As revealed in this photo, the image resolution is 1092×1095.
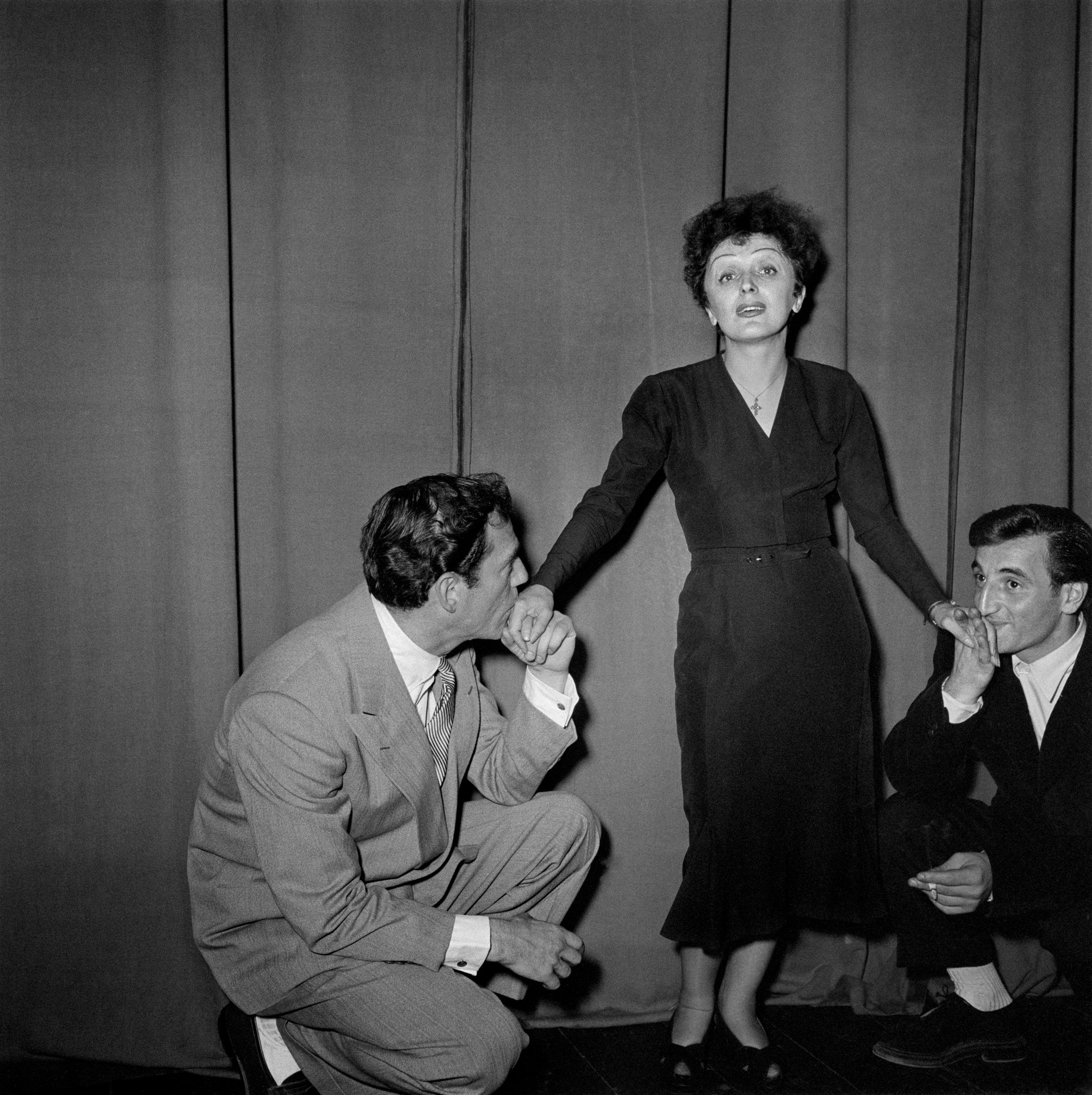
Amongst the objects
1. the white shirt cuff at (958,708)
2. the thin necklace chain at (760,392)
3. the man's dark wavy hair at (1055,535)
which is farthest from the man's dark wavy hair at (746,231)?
the white shirt cuff at (958,708)

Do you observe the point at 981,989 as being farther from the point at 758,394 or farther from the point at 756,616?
the point at 758,394

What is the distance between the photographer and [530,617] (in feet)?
5.73

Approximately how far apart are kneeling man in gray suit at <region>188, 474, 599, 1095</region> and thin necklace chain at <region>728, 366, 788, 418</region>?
1.66ft

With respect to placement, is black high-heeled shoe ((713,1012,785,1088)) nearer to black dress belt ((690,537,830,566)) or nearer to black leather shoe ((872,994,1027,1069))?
black leather shoe ((872,994,1027,1069))

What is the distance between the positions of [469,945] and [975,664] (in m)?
1.03

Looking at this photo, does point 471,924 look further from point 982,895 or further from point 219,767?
point 982,895

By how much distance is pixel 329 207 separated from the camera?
84.0 inches

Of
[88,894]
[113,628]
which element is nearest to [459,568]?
[113,628]

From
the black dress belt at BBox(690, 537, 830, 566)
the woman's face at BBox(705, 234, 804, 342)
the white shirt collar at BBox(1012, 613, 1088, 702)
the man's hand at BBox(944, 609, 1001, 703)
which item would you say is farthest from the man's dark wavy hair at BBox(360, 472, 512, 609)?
the white shirt collar at BBox(1012, 613, 1088, 702)

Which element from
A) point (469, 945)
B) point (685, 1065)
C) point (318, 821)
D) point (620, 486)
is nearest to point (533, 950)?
point (469, 945)

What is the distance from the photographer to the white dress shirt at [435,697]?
5.15ft

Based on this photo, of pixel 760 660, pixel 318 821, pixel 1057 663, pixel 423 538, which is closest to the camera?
pixel 318 821

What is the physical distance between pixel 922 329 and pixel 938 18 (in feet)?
2.22

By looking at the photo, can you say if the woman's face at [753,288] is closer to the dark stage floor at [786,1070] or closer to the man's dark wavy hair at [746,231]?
the man's dark wavy hair at [746,231]
